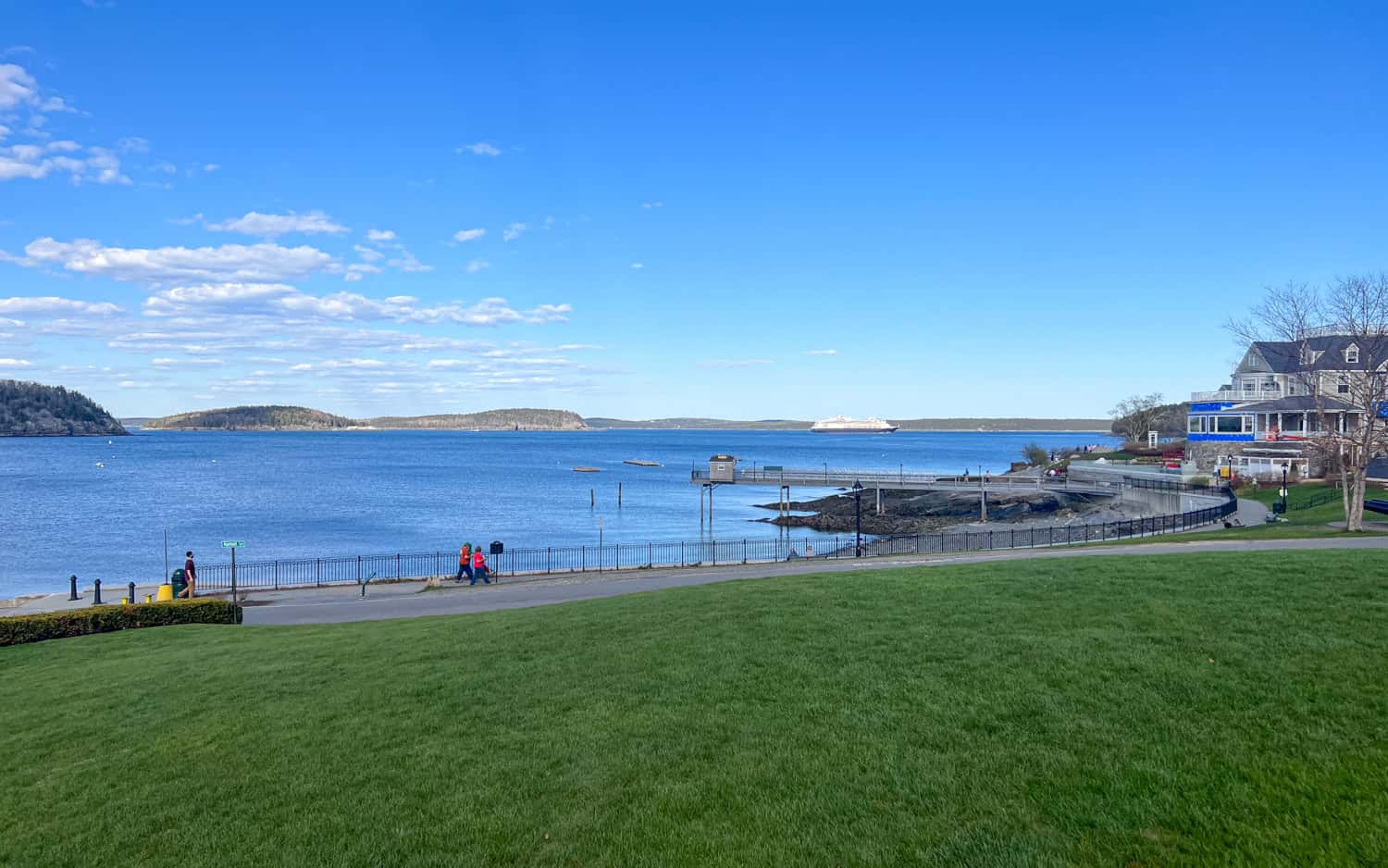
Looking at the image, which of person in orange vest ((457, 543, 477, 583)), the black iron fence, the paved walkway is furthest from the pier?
the paved walkway

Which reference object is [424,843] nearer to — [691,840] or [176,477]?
[691,840]

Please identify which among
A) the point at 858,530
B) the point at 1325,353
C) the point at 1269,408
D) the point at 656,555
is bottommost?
the point at 656,555

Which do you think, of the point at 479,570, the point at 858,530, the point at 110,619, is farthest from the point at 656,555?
the point at 110,619

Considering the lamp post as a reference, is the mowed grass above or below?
above

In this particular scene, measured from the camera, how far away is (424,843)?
6.21 meters

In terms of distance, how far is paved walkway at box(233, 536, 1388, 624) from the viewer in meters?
21.9

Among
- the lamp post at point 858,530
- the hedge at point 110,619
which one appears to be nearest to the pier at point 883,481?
the lamp post at point 858,530

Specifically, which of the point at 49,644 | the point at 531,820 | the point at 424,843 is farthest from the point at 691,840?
the point at 49,644

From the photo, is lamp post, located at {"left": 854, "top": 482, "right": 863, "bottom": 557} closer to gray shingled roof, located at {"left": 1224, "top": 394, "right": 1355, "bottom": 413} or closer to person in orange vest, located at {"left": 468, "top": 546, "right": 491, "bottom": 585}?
person in orange vest, located at {"left": 468, "top": 546, "right": 491, "bottom": 585}

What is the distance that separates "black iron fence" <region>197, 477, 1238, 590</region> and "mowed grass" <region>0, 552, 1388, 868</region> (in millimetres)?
18143

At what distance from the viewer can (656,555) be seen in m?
46.5

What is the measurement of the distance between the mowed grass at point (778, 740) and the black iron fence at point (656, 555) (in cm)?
1814

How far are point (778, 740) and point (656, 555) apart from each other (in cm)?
3898

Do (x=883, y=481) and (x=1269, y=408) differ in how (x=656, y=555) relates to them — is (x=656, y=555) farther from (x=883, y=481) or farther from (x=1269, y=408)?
(x=1269, y=408)
